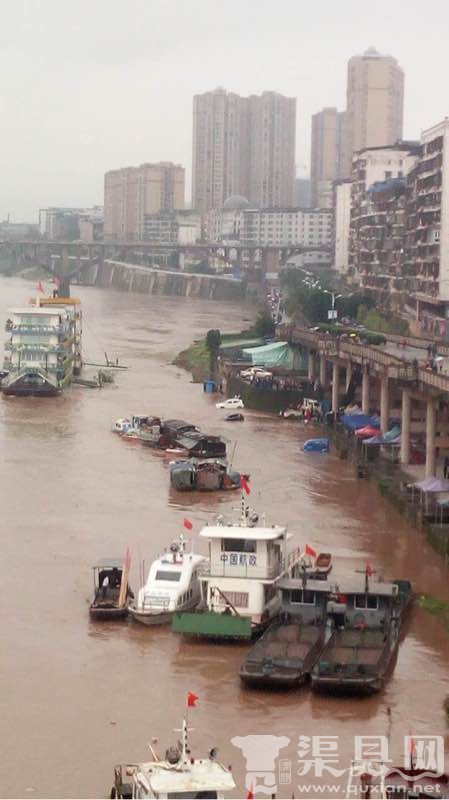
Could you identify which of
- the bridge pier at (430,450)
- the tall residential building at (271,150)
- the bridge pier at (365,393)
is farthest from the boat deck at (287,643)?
the tall residential building at (271,150)

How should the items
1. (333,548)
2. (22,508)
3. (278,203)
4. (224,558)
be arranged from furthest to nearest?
(278,203) → (22,508) → (333,548) → (224,558)

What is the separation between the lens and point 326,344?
35.3 m

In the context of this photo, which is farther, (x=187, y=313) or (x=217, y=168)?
(x=217, y=168)

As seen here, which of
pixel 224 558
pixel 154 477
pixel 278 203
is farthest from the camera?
pixel 278 203

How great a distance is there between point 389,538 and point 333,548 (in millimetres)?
1262

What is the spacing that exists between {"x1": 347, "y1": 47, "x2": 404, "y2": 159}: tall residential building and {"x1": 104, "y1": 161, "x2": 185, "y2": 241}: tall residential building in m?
52.4

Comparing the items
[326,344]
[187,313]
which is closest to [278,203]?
[187,313]

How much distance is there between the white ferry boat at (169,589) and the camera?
52.6 ft

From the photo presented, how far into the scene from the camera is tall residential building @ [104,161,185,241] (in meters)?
181

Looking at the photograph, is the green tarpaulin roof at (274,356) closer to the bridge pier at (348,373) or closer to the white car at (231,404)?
the white car at (231,404)

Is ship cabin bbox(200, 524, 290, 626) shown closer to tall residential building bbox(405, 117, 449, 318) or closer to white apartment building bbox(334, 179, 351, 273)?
tall residential building bbox(405, 117, 449, 318)

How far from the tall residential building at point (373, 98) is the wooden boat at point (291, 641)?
110 metres

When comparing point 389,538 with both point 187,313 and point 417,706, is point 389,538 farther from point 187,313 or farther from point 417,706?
point 187,313

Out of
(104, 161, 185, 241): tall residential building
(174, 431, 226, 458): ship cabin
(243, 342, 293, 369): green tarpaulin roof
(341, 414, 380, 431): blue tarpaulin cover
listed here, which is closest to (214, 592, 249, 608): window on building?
(174, 431, 226, 458): ship cabin
